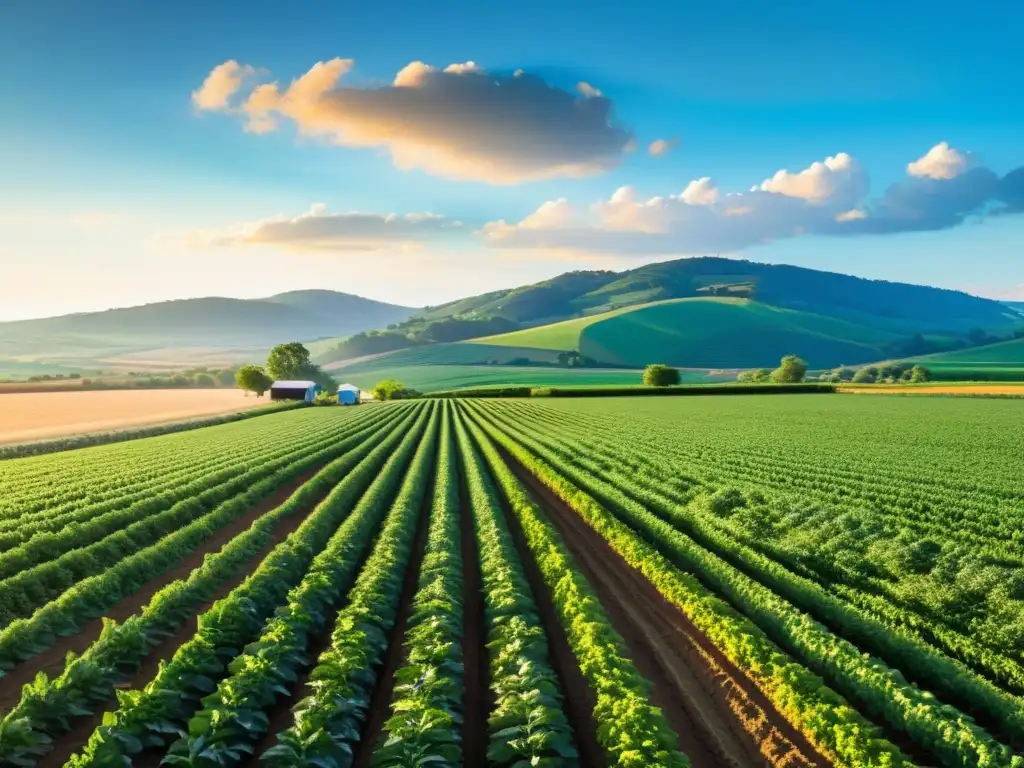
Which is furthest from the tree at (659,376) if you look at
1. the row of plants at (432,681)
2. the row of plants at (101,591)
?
the row of plants at (432,681)

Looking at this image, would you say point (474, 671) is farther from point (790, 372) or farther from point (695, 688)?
point (790, 372)

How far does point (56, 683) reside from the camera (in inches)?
347

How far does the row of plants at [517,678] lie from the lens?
7.64 m

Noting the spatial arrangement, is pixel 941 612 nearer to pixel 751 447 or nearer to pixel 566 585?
pixel 566 585

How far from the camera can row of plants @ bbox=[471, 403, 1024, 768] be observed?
786cm

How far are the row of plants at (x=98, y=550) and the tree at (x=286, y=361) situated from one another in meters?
105

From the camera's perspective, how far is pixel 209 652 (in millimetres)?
9805

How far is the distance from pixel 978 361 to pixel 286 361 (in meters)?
159

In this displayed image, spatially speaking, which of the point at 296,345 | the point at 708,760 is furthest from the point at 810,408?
the point at 296,345

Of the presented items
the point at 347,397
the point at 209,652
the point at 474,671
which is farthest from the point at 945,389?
the point at 209,652

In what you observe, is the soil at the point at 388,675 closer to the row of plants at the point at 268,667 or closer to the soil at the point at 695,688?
the row of plants at the point at 268,667

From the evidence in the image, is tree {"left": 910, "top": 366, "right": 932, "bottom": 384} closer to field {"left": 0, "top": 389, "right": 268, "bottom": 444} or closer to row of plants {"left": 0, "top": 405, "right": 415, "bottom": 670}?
field {"left": 0, "top": 389, "right": 268, "bottom": 444}

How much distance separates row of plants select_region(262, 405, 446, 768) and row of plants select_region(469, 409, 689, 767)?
3101mm

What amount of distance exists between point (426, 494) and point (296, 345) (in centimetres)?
10924
